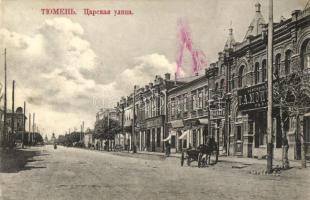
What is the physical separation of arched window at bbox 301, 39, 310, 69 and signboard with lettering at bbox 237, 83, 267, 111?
8.48 feet

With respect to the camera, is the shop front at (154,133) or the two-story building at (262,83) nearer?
the two-story building at (262,83)

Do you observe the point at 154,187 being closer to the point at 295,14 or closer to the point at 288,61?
the point at 295,14

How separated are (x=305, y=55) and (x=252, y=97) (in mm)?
4334

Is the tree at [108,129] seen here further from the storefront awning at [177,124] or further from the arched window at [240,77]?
the arched window at [240,77]

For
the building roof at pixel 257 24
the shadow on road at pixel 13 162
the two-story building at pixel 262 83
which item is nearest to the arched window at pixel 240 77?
the two-story building at pixel 262 83

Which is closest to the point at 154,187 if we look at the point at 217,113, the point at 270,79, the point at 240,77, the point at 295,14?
the point at 270,79

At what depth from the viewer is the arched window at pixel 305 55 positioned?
22.4 m

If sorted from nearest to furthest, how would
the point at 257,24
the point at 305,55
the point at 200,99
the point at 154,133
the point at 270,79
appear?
the point at 270,79 < the point at 305,55 < the point at 257,24 < the point at 200,99 < the point at 154,133

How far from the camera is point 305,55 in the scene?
22.6 metres

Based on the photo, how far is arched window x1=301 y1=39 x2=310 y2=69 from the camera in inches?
880

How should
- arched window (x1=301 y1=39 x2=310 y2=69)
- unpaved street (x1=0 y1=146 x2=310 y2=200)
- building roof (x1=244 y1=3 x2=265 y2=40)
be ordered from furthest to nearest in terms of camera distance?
Result: 1. building roof (x1=244 y1=3 x2=265 y2=40)
2. arched window (x1=301 y1=39 x2=310 y2=69)
3. unpaved street (x1=0 y1=146 x2=310 y2=200)

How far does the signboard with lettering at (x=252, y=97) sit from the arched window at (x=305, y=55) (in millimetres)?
2585

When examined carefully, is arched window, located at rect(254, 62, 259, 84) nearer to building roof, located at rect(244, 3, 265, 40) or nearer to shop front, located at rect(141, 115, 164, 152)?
building roof, located at rect(244, 3, 265, 40)

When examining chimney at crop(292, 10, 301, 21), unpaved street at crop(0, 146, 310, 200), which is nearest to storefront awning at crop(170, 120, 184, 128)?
chimney at crop(292, 10, 301, 21)
